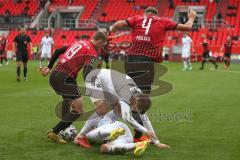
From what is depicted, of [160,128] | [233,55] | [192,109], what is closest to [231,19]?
[233,55]

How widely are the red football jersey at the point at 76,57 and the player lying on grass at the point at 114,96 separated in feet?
1.13

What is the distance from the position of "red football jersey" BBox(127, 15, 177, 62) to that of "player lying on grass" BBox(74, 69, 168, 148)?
2.20 ft

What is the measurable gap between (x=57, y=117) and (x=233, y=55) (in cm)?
3002

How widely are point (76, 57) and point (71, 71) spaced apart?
303 mm

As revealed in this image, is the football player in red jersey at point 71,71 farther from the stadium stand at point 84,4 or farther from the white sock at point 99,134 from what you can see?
the stadium stand at point 84,4

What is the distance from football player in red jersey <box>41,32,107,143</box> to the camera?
8.87 m

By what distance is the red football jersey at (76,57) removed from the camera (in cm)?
885

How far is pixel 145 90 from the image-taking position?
935cm

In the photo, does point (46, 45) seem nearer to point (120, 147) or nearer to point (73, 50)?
point (73, 50)

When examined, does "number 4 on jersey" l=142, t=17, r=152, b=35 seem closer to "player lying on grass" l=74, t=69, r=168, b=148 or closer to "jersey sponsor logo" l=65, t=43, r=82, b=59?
"player lying on grass" l=74, t=69, r=168, b=148

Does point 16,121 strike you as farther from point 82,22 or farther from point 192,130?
point 82,22

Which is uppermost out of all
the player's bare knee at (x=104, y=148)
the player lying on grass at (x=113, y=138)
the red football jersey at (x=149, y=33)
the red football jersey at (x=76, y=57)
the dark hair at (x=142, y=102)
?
the red football jersey at (x=149, y=33)

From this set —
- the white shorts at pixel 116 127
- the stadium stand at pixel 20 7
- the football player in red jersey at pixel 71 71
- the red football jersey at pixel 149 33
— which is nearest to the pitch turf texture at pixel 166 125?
the white shorts at pixel 116 127

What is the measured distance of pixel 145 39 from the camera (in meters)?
9.13
